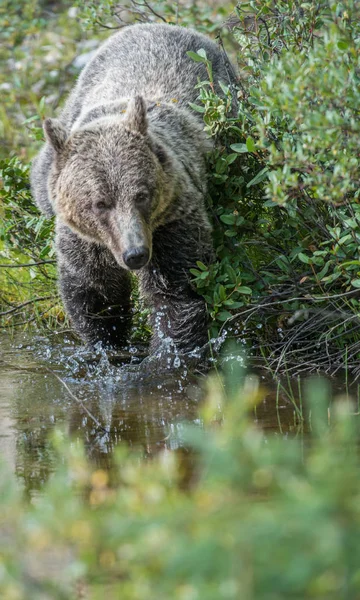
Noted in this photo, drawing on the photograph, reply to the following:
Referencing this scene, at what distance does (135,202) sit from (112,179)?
191 millimetres

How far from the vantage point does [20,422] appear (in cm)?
459

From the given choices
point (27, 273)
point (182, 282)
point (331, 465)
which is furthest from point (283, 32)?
point (331, 465)

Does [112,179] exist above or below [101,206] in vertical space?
above

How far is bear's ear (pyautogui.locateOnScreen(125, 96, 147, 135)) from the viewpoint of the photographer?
5.27 m

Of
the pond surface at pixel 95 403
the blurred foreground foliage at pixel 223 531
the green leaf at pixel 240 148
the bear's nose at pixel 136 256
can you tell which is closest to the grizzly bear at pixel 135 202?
the bear's nose at pixel 136 256

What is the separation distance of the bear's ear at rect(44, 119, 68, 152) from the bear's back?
3.08ft

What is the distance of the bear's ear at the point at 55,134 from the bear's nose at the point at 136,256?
948 millimetres

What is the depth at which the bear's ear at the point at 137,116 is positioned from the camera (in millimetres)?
5273

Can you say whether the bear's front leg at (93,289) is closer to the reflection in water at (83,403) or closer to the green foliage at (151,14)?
the reflection in water at (83,403)

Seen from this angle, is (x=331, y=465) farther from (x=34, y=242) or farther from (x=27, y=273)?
(x=27, y=273)

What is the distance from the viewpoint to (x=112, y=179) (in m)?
5.11

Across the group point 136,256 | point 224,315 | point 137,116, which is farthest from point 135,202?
point 224,315

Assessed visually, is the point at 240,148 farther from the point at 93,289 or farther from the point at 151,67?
the point at 151,67

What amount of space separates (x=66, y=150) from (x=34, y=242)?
1.51 metres
